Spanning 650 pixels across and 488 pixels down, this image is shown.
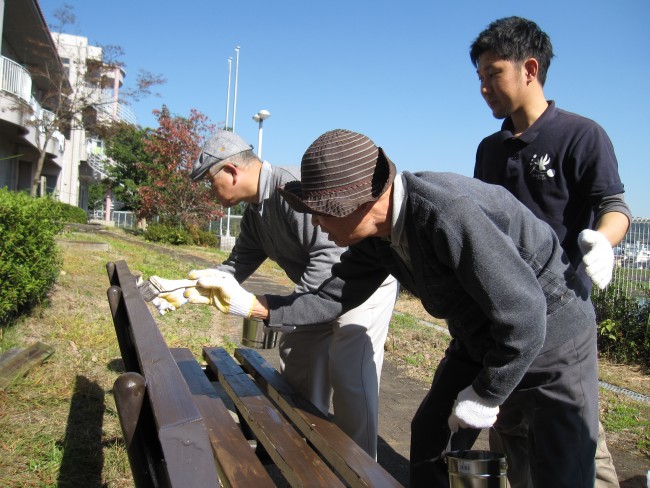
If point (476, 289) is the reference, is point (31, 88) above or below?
above

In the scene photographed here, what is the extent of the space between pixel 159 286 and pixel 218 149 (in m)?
0.67

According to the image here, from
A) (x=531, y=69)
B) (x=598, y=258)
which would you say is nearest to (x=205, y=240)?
(x=531, y=69)

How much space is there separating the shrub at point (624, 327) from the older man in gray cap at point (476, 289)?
535 centimetres

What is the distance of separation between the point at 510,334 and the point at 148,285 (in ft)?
5.85

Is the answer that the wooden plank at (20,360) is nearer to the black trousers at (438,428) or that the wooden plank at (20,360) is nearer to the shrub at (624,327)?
the black trousers at (438,428)

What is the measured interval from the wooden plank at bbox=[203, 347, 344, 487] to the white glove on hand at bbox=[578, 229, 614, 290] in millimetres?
1028

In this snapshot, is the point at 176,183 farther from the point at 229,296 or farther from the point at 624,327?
the point at 229,296

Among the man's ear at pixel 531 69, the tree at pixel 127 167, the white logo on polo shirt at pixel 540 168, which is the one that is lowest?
Result: the white logo on polo shirt at pixel 540 168

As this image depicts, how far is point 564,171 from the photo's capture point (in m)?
2.21

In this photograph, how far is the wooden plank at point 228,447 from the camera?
184cm

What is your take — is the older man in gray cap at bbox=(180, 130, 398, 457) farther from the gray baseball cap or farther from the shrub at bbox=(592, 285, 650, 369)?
the shrub at bbox=(592, 285, 650, 369)

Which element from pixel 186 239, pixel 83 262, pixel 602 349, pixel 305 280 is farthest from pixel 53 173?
pixel 305 280

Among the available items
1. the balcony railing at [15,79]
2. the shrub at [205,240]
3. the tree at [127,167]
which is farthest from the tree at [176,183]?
the tree at [127,167]

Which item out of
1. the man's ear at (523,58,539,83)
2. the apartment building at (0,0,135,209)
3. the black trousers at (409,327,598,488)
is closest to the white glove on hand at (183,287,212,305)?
the black trousers at (409,327,598,488)
